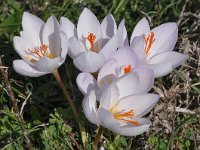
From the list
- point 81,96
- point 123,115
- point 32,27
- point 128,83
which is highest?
point 32,27

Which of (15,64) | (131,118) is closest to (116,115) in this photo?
(131,118)

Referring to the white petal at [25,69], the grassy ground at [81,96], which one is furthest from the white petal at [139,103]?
the white petal at [25,69]

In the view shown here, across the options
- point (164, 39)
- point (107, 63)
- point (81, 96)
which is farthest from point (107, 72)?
point (81, 96)

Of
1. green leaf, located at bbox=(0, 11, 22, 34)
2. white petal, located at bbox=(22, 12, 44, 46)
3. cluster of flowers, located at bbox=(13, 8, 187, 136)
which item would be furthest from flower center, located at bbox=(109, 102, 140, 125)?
green leaf, located at bbox=(0, 11, 22, 34)

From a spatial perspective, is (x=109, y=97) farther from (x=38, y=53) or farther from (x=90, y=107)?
(x=38, y=53)

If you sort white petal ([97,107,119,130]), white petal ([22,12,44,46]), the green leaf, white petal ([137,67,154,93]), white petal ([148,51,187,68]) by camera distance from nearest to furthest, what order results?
white petal ([97,107,119,130]) → white petal ([137,67,154,93]) → white petal ([148,51,187,68]) → white petal ([22,12,44,46]) → the green leaf

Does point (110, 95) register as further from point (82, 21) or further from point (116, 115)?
point (82, 21)

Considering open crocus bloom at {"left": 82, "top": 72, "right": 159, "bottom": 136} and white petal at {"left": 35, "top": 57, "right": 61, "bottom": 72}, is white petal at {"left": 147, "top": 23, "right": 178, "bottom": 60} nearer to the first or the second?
open crocus bloom at {"left": 82, "top": 72, "right": 159, "bottom": 136}
